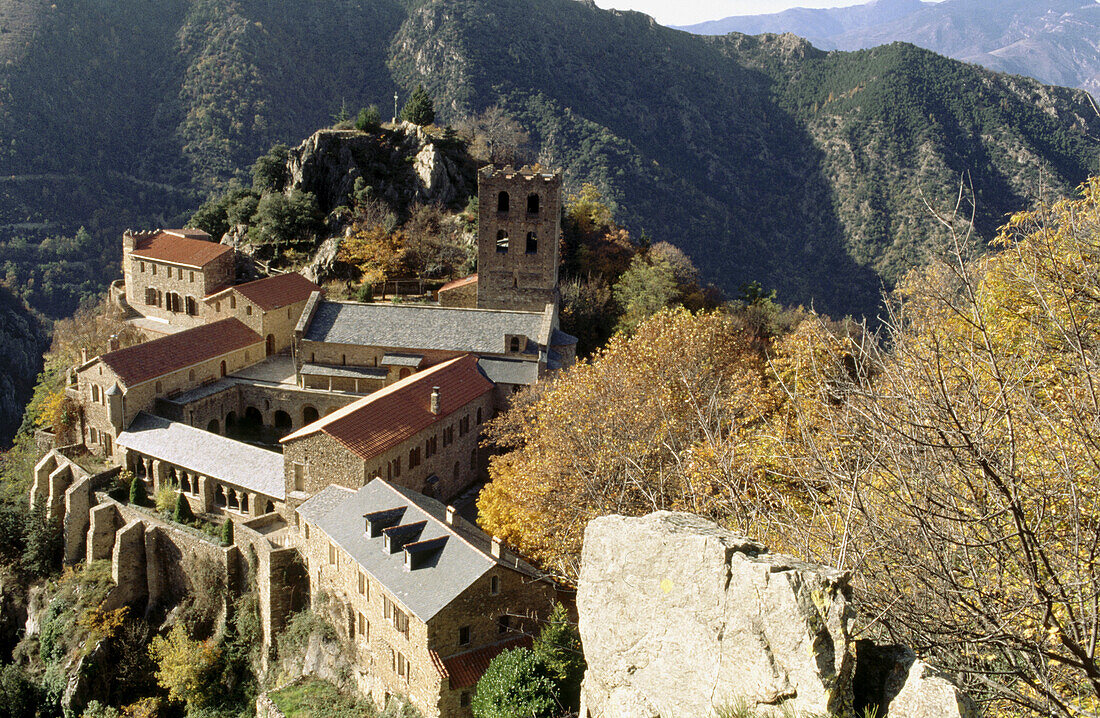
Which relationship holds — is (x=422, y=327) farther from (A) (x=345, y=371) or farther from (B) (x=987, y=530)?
(B) (x=987, y=530)

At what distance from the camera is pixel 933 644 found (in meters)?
9.53

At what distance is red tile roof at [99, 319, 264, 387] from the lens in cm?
3753

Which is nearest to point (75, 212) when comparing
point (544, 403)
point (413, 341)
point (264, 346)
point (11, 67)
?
point (11, 67)

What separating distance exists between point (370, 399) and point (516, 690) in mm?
15758

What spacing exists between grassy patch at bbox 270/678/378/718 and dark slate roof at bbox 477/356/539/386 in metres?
16.5

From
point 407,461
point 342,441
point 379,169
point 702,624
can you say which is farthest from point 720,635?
point 379,169

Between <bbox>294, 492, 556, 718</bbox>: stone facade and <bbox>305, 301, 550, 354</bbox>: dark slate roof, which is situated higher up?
<bbox>305, 301, 550, 354</bbox>: dark slate roof

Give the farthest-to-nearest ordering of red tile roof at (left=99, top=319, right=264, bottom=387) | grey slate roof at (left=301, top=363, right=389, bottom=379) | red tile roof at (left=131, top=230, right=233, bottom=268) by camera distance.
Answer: red tile roof at (left=131, top=230, right=233, bottom=268) < grey slate roof at (left=301, top=363, right=389, bottom=379) < red tile roof at (left=99, top=319, right=264, bottom=387)

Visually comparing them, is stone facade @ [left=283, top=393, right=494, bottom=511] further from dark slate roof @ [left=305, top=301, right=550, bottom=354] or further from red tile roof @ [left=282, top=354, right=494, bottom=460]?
dark slate roof @ [left=305, top=301, right=550, bottom=354]

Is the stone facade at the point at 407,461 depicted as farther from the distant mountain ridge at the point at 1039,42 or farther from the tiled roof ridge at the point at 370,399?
the distant mountain ridge at the point at 1039,42

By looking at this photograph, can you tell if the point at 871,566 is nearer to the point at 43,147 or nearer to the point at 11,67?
the point at 43,147

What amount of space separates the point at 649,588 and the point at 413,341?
33.9 m

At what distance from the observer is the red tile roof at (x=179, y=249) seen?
5016 centimetres

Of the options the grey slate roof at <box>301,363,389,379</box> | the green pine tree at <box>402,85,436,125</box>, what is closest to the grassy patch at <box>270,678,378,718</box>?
the grey slate roof at <box>301,363,389,379</box>
